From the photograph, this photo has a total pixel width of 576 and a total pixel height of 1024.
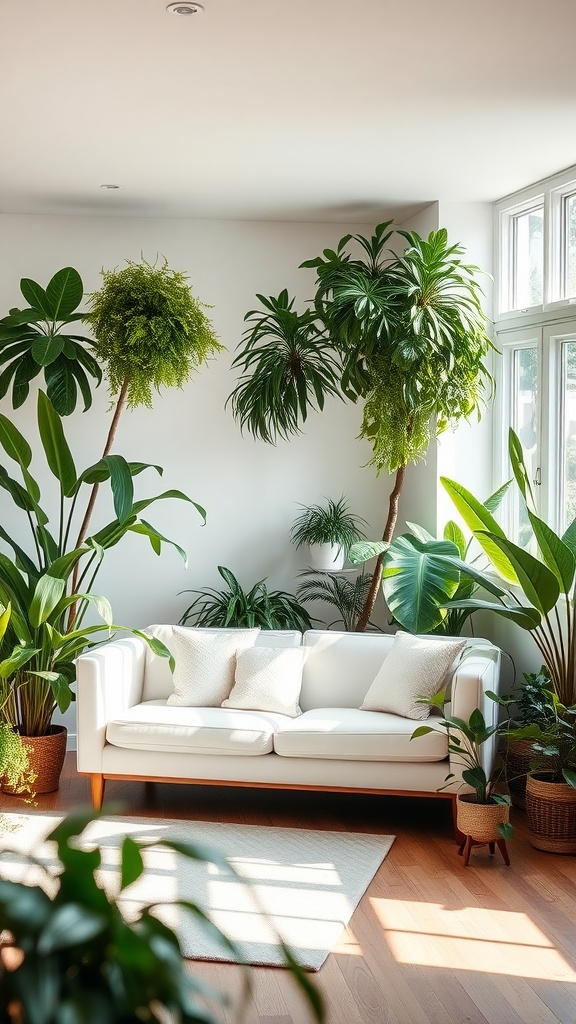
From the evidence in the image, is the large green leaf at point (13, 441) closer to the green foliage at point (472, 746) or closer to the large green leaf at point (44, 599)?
the large green leaf at point (44, 599)

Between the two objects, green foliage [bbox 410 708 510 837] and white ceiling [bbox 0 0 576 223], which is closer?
white ceiling [bbox 0 0 576 223]

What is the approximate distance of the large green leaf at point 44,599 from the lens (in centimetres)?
457

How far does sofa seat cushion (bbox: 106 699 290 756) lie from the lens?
4336mm

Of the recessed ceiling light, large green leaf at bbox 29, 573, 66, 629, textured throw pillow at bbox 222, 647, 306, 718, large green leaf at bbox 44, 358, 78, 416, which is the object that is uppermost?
the recessed ceiling light

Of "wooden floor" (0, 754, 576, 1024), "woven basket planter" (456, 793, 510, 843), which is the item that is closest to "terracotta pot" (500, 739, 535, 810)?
"wooden floor" (0, 754, 576, 1024)

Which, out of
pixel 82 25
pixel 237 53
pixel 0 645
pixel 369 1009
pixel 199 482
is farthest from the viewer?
pixel 199 482

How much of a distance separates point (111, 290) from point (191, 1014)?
4.63 metres

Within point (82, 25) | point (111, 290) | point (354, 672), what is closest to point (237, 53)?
point (82, 25)

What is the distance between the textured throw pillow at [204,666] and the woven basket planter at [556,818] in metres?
1.51

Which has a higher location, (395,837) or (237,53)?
(237,53)

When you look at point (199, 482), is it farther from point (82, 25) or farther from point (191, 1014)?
point (191, 1014)

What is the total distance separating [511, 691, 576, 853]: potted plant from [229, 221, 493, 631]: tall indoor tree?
1.49 meters

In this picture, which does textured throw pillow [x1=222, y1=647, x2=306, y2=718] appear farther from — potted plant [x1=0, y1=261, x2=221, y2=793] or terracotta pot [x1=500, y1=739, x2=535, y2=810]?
terracotta pot [x1=500, y1=739, x2=535, y2=810]

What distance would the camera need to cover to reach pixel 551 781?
4.21 meters
